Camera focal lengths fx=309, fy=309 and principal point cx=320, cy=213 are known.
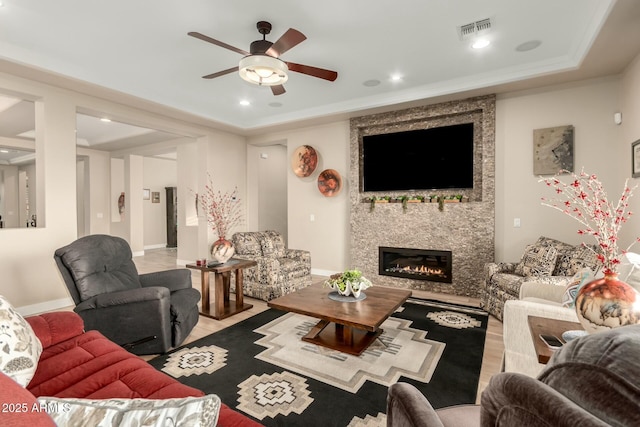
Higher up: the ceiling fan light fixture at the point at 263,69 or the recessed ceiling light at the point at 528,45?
the recessed ceiling light at the point at 528,45

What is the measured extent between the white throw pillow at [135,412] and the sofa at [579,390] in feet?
2.37

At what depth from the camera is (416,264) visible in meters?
4.98

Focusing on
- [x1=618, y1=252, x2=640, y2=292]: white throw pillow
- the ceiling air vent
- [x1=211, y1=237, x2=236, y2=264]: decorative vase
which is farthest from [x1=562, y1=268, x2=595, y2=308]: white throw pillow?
[x1=211, y1=237, x2=236, y2=264]: decorative vase

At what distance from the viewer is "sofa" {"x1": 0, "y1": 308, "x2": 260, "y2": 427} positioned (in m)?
0.76

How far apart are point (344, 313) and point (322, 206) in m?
3.46

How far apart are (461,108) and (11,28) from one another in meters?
5.22

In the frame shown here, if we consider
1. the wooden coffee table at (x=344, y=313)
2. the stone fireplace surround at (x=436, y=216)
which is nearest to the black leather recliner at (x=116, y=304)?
the wooden coffee table at (x=344, y=313)

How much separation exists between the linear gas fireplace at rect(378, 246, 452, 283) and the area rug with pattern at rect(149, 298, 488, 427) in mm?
1365

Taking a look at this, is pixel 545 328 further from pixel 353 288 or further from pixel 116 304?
pixel 116 304

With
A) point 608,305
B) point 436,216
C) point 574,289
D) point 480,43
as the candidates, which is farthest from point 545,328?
point 436,216

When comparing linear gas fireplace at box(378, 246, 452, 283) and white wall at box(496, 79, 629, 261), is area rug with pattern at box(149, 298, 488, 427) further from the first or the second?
white wall at box(496, 79, 629, 261)

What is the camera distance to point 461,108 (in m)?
4.48

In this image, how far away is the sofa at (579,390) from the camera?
54 cm

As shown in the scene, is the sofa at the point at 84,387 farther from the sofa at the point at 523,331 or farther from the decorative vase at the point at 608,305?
the sofa at the point at 523,331
